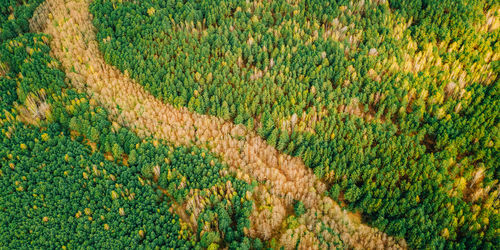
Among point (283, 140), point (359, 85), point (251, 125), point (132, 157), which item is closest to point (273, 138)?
point (283, 140)

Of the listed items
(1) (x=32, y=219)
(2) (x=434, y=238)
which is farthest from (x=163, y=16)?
(2) (x=434, y=238)

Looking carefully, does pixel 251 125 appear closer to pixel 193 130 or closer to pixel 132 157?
pixel 193 130

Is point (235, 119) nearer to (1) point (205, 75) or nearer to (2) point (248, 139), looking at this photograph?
(2) point (248, 139)

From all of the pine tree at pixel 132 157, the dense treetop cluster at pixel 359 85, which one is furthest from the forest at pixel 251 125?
the dense treetop cluster at pixel 359 85

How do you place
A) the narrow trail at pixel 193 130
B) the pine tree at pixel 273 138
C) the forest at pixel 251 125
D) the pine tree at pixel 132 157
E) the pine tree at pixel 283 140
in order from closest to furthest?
1. the forest at pixel 251 125
2. the narrow trail at pixel 193 130
3. the pine tree at pixel 132 157
4. the pine tree at pixel 283 140
5. the pine tree at pixel 273 138

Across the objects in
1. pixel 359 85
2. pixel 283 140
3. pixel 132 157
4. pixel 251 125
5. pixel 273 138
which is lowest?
pixel 132 157

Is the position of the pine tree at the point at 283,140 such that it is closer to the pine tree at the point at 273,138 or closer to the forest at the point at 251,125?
the forest at the point at 251,125

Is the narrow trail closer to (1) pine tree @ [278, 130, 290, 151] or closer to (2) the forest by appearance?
(2) the forest
